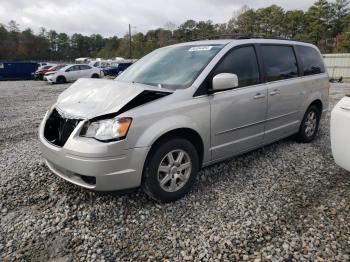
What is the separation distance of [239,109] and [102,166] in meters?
1.84

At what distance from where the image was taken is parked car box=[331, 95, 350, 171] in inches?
116

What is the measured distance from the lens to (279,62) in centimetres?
427

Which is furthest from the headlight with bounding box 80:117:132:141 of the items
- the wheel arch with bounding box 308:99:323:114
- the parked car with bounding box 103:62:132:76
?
the parked car with bounding box 103:62:132:76

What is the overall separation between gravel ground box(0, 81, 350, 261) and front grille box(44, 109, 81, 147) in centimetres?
65

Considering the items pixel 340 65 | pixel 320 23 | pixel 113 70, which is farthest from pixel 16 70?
pixel 320 23

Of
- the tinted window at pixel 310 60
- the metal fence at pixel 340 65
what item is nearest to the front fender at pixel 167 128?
the tinted window at pixel 310 60

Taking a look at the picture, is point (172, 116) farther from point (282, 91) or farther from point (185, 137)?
point (282, 91)

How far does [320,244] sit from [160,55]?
294 centimetres

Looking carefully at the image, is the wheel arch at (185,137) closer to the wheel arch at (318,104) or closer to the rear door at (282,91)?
the rear door at (282,91)

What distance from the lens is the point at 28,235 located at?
8.47 ft

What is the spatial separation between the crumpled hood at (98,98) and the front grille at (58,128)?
9 centimetres

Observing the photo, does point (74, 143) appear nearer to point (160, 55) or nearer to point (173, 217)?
point (173, 217)

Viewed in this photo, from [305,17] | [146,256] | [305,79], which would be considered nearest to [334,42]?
[305,17]

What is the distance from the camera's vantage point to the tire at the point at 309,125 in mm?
4875
